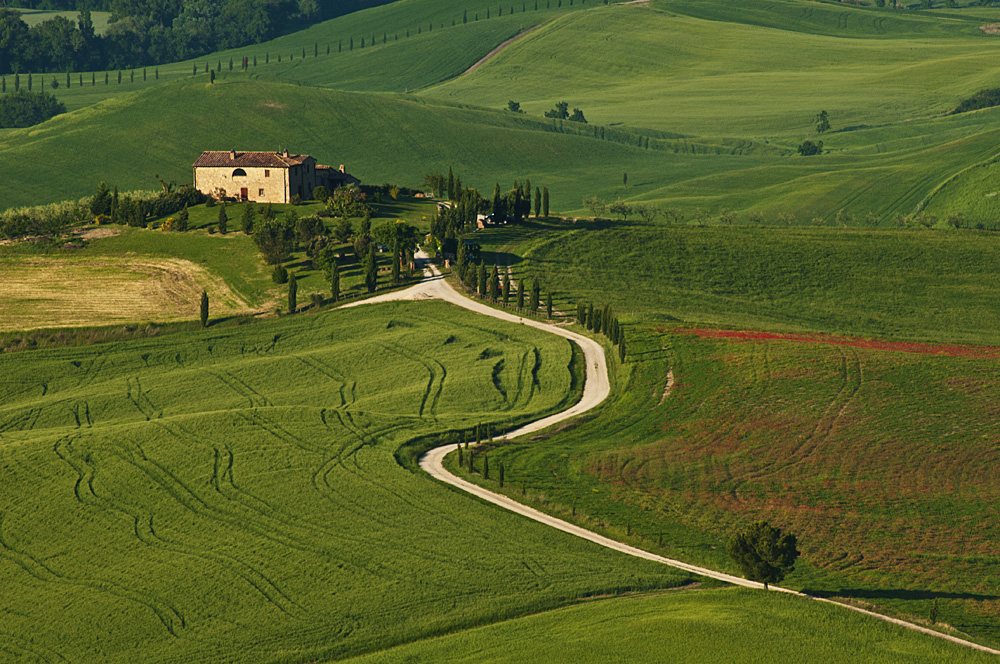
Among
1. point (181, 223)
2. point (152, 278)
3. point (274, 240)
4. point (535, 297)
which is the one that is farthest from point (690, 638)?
point (181, 223)

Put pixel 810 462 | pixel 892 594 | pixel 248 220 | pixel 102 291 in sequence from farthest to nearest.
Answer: pixel 248 220 → pixel 102 291 → pixel 810 462 → pixel 892 594

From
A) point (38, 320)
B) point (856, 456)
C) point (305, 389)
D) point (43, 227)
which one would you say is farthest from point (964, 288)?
point (43, 227)

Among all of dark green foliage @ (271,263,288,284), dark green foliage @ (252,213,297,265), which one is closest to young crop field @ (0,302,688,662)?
dark green foliage @ (271,263,288,284)

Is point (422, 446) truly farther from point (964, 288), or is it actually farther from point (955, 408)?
point (964, 288)

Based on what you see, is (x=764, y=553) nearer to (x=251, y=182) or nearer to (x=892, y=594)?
(x=892, y=594)

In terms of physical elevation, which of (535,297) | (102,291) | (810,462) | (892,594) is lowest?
(892,594)

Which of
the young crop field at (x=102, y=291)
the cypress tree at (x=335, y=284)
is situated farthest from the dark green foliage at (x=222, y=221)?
the cypress tree at (x=335, y=284)
